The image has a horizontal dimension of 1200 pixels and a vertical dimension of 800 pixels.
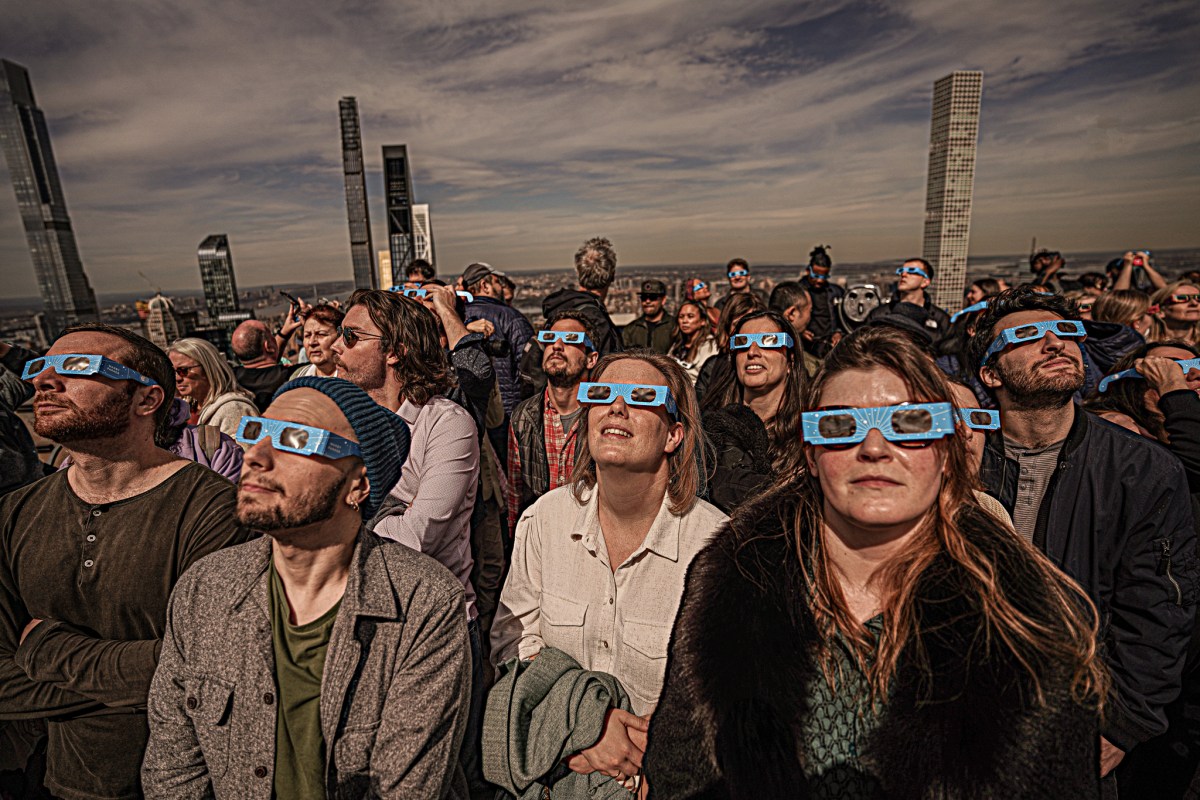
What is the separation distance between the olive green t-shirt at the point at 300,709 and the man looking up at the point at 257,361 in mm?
3798

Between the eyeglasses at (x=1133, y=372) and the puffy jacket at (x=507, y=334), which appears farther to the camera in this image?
the puffy jacket at (x=507, y=334)

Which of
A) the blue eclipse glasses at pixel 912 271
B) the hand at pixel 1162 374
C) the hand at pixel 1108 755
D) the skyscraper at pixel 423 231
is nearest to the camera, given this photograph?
the hand at pixel 1108 755

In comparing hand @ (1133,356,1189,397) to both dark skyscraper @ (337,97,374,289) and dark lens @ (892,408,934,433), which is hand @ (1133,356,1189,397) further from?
dark skyscraper @ (337,97,374,289)

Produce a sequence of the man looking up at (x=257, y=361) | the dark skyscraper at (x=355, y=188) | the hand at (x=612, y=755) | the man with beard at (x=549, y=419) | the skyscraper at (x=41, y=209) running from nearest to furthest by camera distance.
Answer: the hand at (x=612, y=755) < the man with beard at (x=549, y=419) < the man looking up at (x=257, y=361) < the dark skyscraper at (x=355, y=188) < the skyscraper at (x=41, y=209)

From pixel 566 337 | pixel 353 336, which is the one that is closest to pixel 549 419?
pixel 566 337

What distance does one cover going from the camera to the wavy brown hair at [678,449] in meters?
2.52

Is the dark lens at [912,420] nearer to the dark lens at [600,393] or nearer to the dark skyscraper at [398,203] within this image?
the dark lens at [600,393]

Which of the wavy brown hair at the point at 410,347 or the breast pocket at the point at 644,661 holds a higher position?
the wavy brown hair at the point at 410,347

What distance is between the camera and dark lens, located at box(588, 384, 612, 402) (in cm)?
252

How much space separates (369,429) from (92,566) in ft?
3.72

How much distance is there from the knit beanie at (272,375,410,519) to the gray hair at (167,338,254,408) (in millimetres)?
2554

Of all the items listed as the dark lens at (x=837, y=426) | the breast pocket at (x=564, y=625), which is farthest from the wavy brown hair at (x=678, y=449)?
the dark lens at (x=837, y=426)

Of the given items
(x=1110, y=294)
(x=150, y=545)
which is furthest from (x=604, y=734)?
(x=1110, y=294)

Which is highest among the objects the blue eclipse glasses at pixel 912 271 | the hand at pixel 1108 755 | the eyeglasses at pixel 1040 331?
the blue eclipse glasses at pixel 912 271
